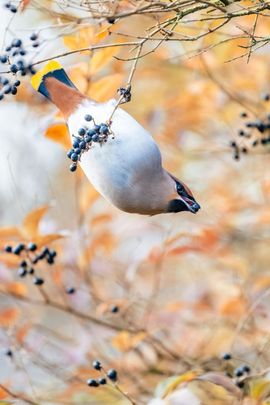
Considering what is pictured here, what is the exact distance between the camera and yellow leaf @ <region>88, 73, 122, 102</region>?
1.72m

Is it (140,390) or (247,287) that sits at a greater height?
(247,287)

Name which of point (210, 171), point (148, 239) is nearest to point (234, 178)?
point (210, 171)

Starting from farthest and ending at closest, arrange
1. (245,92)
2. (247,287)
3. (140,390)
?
1. (245,92)
2. (247,287)
3. (140,390)

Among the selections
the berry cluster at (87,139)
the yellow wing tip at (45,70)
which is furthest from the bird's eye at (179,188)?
the yellow wing tip at (45,70)

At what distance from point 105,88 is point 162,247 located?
699mm

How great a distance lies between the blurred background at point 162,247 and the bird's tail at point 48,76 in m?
0.15

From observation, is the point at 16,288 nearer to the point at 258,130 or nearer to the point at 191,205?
the point at 258,130

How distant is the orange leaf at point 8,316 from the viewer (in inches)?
86.3

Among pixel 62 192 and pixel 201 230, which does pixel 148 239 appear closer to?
pixel 201 230

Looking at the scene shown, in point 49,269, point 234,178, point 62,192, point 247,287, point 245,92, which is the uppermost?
point 62,192

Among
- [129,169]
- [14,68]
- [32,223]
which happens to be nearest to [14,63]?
[14,68]

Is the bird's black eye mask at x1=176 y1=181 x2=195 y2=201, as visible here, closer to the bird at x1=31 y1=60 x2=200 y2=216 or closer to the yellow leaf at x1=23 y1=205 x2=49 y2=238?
the bird at x1=31 y1=60 x2=200 y2=216

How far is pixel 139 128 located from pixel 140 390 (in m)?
1.05

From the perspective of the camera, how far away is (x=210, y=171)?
3188mm
